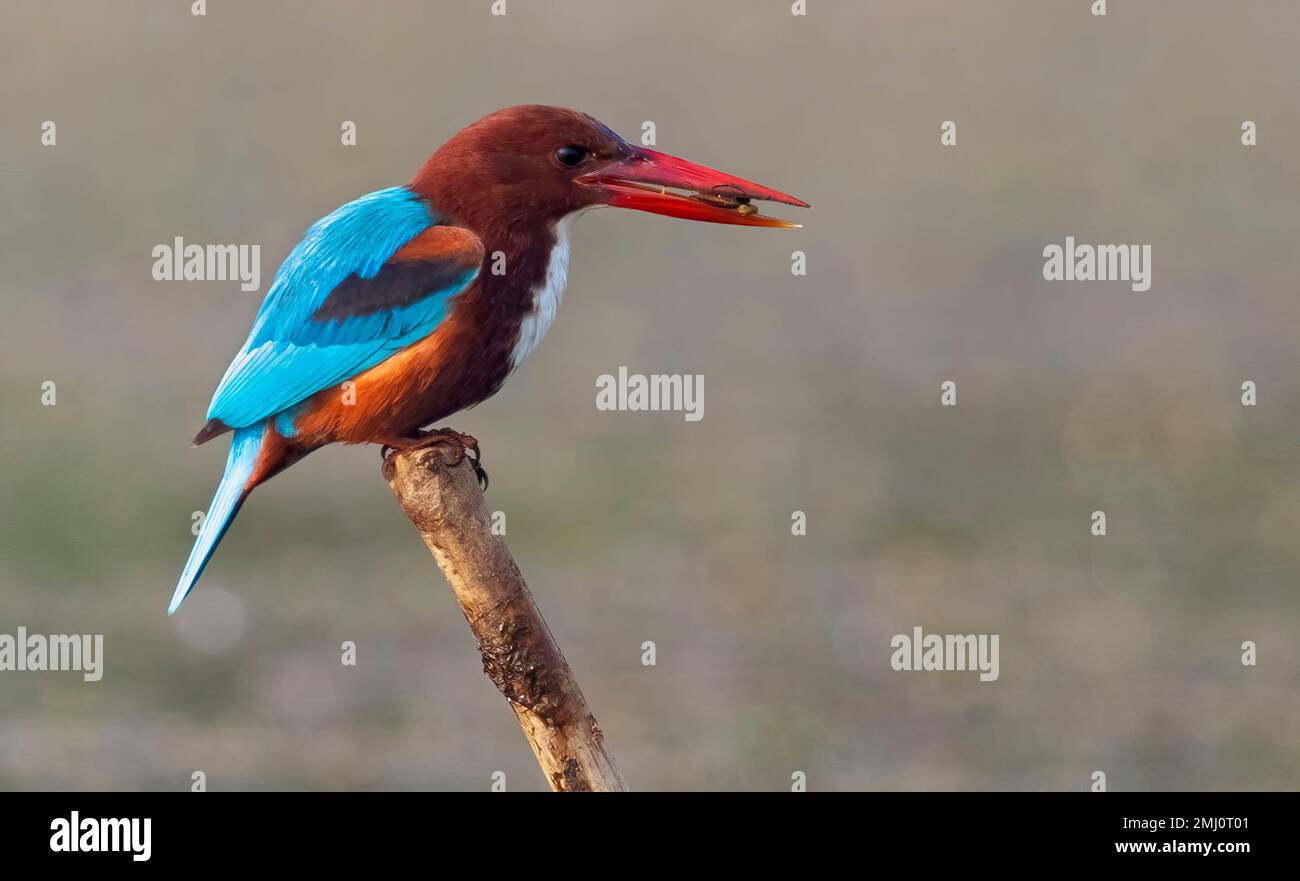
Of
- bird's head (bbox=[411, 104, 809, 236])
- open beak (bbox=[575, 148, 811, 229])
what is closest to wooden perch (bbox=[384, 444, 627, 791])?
bird's head (bbox=[411, 104, 809, 236])

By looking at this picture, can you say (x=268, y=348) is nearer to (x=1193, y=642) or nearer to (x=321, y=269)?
(x=321, y=269)

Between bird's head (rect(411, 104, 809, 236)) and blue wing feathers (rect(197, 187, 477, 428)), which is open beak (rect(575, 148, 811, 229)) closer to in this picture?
bird's head (rect(411, 104, 809, 236))

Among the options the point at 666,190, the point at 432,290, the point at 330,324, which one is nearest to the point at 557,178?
the point at 666,190

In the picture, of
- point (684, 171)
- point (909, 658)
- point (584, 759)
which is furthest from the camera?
point (909, 658)

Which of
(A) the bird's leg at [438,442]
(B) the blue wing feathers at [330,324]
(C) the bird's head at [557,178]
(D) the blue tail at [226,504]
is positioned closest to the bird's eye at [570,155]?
(C) the bird's head at [557,178]

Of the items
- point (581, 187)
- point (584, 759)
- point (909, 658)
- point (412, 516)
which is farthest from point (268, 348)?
point (909, 658)

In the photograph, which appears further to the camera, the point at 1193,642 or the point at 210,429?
the point at 1193,642
